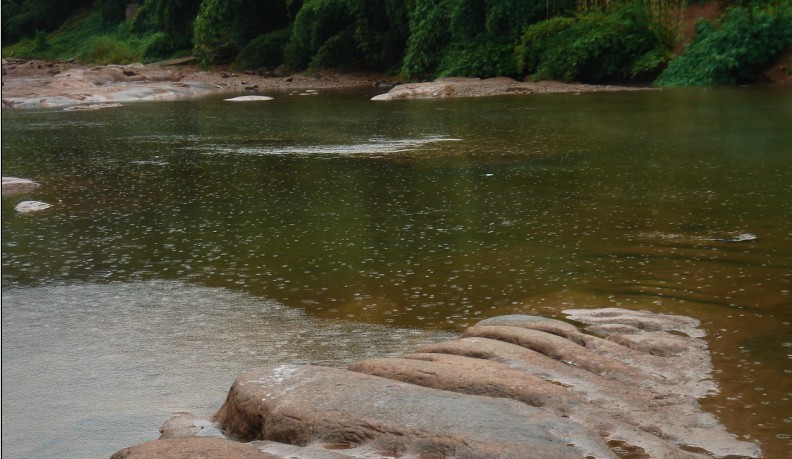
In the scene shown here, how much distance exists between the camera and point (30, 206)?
11.2 m

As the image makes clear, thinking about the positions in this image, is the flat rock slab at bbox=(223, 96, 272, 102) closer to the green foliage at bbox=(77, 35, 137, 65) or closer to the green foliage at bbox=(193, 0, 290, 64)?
the green foliage at bbox=(193, 0, 290, 64)

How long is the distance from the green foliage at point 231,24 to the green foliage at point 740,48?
62.6 ft

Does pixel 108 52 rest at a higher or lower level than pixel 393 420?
higher

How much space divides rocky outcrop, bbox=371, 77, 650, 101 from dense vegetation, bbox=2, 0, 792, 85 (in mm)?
1092

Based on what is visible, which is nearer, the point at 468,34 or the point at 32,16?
the point at 468,34

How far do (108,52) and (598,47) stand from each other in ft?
89.3

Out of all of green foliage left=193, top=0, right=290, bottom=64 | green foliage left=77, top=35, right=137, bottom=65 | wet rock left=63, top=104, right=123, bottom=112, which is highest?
green foliage left=193, top=0, right=290, bottom=64

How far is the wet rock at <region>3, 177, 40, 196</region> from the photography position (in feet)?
41.3

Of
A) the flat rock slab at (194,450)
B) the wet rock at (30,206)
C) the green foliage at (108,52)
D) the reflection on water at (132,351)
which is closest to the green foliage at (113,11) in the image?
the green foliage at (108,52)

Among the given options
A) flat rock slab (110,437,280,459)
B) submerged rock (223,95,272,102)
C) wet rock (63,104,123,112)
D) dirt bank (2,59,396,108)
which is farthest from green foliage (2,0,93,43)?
flat rock slab (110,437,280,459)

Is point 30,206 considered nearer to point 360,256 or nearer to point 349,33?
point 360,256

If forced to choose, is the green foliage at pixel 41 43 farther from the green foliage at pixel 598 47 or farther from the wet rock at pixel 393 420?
the wet rock at pixel 393 420

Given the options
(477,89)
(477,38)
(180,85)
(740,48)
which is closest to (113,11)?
(180,85)

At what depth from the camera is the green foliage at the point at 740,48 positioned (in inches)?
953
